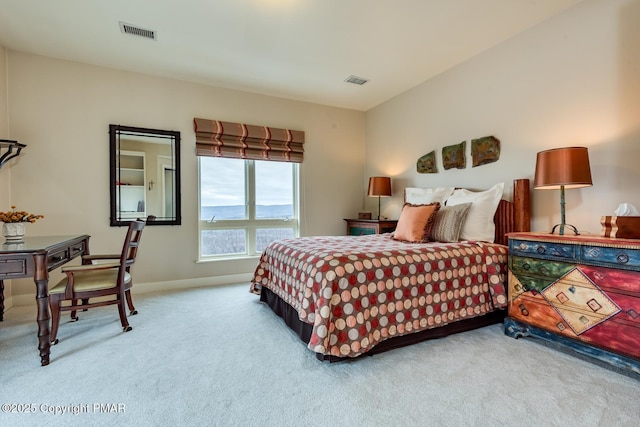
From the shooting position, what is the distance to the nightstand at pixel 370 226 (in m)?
4.01

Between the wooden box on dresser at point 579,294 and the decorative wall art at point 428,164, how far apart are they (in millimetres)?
1600

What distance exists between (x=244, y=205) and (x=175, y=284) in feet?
4.52

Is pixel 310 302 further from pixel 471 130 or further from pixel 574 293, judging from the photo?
pixel 471 130

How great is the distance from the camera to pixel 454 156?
3.48 metres

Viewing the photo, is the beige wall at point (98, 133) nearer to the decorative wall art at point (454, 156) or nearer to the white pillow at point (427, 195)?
the white pillow at point (427, 195)

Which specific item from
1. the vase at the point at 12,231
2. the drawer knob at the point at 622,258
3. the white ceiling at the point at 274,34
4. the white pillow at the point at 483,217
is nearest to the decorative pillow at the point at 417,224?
the white pillow at the point at 483,217

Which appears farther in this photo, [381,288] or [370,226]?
[370,226]

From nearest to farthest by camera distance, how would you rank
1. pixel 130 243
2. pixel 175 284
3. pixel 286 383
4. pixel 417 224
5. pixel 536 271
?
pixel 286 383
pixel 536 271
pixel 130 243
pixel 417 224
pixel 175 284

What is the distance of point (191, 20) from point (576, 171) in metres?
3.34

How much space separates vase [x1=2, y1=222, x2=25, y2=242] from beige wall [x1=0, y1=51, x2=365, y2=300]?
1.11 meters

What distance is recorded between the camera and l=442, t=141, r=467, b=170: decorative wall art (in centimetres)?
340

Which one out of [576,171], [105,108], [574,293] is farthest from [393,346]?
[105,108]

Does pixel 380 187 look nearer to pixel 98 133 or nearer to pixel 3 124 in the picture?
pixel 98 133

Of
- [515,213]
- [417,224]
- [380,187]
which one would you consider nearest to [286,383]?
[417,224]
